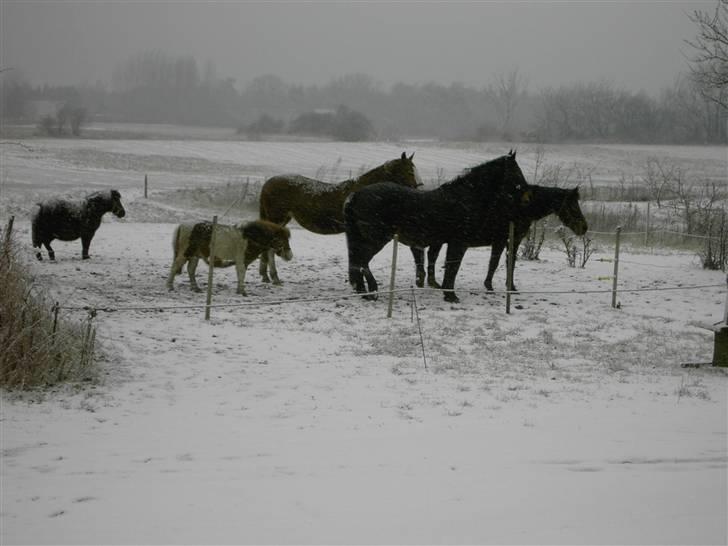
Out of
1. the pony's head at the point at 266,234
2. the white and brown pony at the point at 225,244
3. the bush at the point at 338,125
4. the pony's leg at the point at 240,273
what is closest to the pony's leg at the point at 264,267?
the pony's head at the point at 266,234

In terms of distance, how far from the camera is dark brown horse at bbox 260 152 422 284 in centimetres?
1269

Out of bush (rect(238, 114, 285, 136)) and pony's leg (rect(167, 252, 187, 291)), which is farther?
bush (rect(238, 114, 285, 136))

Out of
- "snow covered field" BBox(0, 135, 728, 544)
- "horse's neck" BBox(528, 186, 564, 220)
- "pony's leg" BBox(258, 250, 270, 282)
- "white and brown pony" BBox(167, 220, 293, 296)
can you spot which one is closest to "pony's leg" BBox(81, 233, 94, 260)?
"snow covered field" BBox(0, 135, 728, 544)

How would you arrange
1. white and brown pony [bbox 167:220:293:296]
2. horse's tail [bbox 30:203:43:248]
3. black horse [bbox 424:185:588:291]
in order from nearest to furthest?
1. white and brown pony [bbox 167:220:293:296]
2. black horse [bbox 424:185:588:291]
3. horse's tail [bbox 30:203:43:248]

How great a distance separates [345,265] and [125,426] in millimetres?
9395

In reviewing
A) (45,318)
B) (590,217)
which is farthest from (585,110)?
(45,318)

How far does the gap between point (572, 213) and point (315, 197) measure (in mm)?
4720

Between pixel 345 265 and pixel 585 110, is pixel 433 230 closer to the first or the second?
pixel 345 265

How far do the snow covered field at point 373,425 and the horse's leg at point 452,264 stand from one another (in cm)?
23

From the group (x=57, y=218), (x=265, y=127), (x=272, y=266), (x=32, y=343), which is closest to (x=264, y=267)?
(x=272, y=266)

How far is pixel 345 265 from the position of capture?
15141 mm

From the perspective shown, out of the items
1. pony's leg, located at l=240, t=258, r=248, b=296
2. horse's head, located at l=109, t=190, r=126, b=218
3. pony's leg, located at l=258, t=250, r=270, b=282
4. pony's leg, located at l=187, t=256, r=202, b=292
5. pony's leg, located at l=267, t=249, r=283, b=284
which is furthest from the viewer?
horse's head, located at l=109, t=190, r=126, b=218

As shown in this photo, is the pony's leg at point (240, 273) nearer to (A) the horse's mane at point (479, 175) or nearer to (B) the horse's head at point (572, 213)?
(A) the horse's mane at point (479, 175)

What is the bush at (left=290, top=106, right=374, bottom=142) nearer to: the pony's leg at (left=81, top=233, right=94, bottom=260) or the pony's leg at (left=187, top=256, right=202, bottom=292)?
the pony's leg at (left=81, top=233, right=94, bottom=260)
